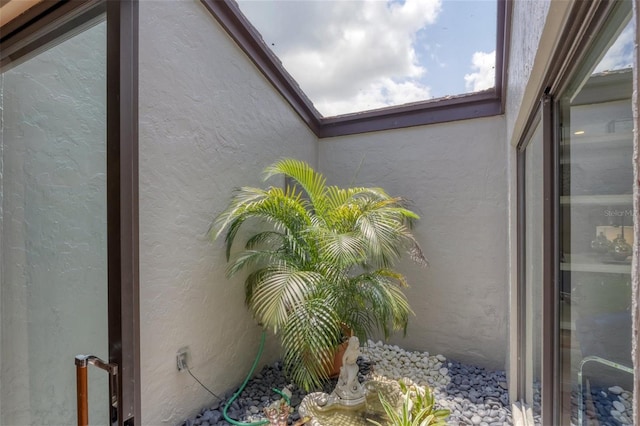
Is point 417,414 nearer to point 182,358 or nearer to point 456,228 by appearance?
point 182,358

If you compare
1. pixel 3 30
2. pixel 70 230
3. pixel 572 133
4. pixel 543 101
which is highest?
pixel 3 30

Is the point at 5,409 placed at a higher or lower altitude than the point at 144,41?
lower

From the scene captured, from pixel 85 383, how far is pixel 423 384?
298 centimetres

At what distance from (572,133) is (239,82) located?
9.12ft

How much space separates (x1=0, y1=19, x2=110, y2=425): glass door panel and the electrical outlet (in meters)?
1.08

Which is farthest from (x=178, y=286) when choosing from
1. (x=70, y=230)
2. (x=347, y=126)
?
(x=347, y=126)

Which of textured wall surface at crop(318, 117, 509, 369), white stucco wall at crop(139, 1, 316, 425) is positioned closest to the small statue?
white stucco wall at crop(139, 1, 316, 425)

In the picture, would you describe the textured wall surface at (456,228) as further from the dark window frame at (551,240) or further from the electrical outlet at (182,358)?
the electrical outlet at (182,358)

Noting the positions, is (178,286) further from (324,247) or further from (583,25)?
(583,25)

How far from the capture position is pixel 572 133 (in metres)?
1.19

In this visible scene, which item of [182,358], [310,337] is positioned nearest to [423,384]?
[310,337]

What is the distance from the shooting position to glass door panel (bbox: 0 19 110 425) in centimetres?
116

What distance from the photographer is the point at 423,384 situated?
305 cm

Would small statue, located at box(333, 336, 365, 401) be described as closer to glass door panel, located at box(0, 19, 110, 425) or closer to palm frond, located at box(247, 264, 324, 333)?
palm frond, located at box(247, 264, 324, 333)
